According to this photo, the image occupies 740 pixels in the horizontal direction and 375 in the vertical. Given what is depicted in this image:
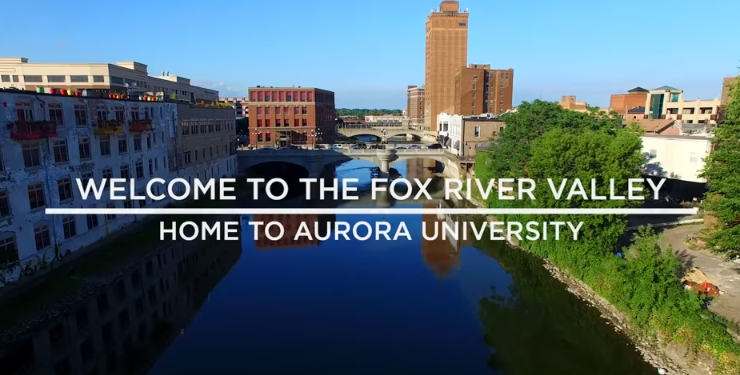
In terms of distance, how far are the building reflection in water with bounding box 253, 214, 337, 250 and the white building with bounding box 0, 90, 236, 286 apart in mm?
10659

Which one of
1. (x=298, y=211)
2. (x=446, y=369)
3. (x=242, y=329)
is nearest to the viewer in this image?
(x=446, y=369)

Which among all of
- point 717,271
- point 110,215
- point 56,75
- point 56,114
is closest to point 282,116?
point 56,75

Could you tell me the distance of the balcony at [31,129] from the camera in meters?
24.7

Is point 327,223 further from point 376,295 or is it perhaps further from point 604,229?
point 604,229

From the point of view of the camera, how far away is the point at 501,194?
40.9 metres

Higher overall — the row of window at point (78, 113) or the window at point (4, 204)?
the row of window at point (78, 113)

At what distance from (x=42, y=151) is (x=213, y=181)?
89.6ft

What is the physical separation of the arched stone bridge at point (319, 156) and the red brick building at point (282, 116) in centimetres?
1756

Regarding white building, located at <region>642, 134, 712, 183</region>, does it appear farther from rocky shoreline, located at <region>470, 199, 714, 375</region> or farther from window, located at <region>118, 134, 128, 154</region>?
window, located at <region>118, 134, 128, 154</region>

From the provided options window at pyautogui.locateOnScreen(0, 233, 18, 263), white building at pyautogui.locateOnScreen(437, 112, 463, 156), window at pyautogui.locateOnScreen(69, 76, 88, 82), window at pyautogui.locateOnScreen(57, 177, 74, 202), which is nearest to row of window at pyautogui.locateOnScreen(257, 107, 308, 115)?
white building at pyautogui.locateOnScreen(437, 112, 463, 156)

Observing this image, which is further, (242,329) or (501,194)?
(501,194)

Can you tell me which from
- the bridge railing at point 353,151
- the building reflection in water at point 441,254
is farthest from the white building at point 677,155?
the bridge railing at point 353,151

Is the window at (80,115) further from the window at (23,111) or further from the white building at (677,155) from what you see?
the white building at (677,155)

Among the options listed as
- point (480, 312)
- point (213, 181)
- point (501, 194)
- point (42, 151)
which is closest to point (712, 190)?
point (480, 312)
